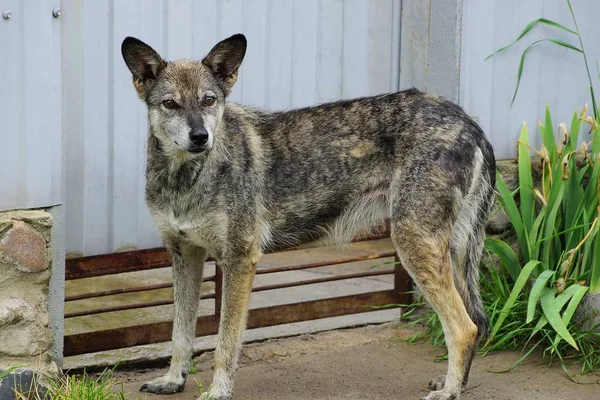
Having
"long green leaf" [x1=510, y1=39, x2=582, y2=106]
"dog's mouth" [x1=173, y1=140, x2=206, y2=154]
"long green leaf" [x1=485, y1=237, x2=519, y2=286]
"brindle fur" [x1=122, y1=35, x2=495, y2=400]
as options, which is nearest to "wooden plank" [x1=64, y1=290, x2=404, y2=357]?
"brindle fur" [x1=122, y1=35, x2=495, y2=400]

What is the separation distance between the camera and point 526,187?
6043 millimetres

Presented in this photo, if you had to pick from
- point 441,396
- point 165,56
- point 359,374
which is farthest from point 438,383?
point 165,56

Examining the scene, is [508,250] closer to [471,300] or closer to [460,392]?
[471,300]

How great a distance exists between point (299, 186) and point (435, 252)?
797 mm

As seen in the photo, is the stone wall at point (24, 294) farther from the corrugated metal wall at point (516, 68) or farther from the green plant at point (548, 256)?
the corrugated metal wall at point (516, 68)

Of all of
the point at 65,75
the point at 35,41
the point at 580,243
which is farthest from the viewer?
the point at 580,243

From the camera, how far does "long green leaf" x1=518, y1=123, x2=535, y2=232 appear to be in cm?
603

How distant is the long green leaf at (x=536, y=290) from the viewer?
5422 mm

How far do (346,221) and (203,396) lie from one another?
1177mm

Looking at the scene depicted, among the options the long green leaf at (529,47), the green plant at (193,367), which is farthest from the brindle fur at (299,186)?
the long green leaf at (529,47)

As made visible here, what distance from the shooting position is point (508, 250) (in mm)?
5941

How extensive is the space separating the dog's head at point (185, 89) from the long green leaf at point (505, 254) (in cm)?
193

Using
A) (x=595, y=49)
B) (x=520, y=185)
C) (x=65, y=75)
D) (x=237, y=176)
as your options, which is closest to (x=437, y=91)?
(x=520, y=185)

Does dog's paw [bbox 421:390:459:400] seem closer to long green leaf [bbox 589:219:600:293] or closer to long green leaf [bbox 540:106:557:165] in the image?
long green leaf [bbox 589:219:600:293]
